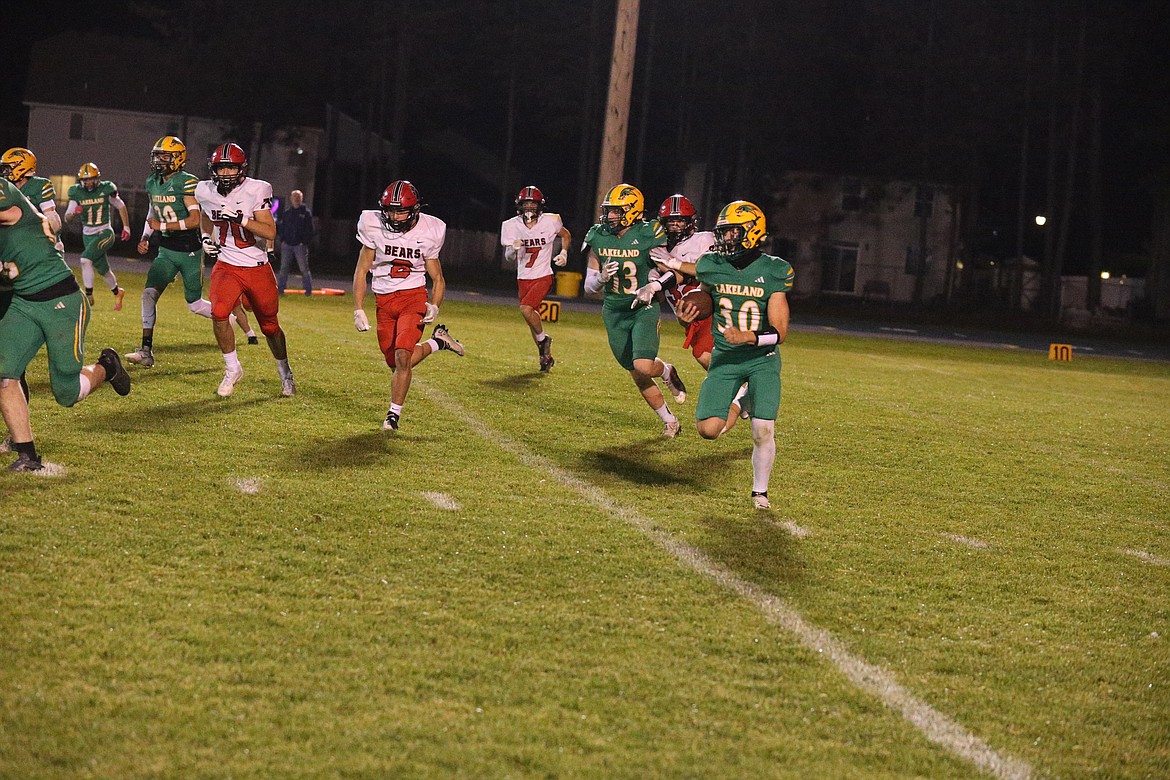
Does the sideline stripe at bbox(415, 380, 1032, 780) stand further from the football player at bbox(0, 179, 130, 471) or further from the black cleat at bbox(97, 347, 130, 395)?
the football player at bbox(0, 179, 130, 471)

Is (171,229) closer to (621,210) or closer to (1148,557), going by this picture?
(621,210)

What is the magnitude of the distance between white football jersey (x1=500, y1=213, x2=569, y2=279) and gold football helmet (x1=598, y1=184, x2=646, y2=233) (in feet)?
9.32

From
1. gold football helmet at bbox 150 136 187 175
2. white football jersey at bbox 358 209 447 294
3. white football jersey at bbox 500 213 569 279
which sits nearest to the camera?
white football jersey at bbox 358 209 447 294

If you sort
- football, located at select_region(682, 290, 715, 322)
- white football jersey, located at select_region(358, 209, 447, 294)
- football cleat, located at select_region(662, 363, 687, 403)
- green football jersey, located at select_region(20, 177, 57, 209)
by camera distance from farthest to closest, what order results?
green football jersey, located at select_region(20, 177, 57, 209) → football cleat, located at select_region(662, 363, 687, 403) → white football jersey, located at select_region(358, 209, 447, 294) → football, located at select_region(682, 290, 715, 322)

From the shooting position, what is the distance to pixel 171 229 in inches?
456

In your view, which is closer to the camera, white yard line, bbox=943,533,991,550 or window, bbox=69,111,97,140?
white yard line, bbox=943,533,991,550

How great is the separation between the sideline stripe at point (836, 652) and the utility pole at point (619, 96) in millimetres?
15527

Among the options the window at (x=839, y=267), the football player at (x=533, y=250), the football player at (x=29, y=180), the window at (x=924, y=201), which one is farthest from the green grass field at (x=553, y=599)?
the window at (x=924, y=201)

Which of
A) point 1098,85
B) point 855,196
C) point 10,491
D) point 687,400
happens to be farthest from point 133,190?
point 10,491

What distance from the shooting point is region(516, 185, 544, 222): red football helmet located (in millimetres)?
12953

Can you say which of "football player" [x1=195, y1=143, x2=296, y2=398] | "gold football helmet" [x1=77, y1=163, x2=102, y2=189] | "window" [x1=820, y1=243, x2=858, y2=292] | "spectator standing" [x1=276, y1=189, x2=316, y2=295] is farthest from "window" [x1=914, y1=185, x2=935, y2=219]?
"football player" [x1=195, y1=143, x2=296, y2=398]

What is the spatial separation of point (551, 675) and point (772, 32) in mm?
42271

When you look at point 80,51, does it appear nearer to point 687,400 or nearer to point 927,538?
point 687,400

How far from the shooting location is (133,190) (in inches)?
1929
